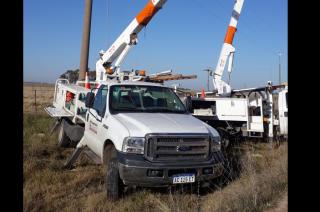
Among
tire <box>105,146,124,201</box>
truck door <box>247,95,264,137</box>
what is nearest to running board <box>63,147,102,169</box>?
tire <box>105,146,124,201</box>

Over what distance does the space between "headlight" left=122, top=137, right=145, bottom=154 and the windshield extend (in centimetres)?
118

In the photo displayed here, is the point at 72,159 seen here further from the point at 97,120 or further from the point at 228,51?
the point at 228,51

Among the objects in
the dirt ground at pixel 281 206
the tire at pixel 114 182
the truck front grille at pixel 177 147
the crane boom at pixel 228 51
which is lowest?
the dirt ground at pixel 281 206

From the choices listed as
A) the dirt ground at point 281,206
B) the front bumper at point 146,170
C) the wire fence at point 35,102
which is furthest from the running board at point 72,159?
the dirt ground at point 281,206

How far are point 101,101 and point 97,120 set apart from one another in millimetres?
512

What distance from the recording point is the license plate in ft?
18.3

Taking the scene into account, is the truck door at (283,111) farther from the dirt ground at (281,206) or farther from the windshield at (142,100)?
the dirt ground at (281,206)

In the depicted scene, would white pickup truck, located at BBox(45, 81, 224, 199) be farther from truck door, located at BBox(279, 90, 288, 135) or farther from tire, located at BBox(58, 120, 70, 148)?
truck door, located at BBox(279, 90, 288, 135)

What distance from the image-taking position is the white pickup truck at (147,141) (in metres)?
5.55

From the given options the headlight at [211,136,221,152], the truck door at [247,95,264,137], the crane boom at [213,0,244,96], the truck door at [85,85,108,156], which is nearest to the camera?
the headlight at [211,136,221,152]

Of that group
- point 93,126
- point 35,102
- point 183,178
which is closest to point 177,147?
point 183,178
